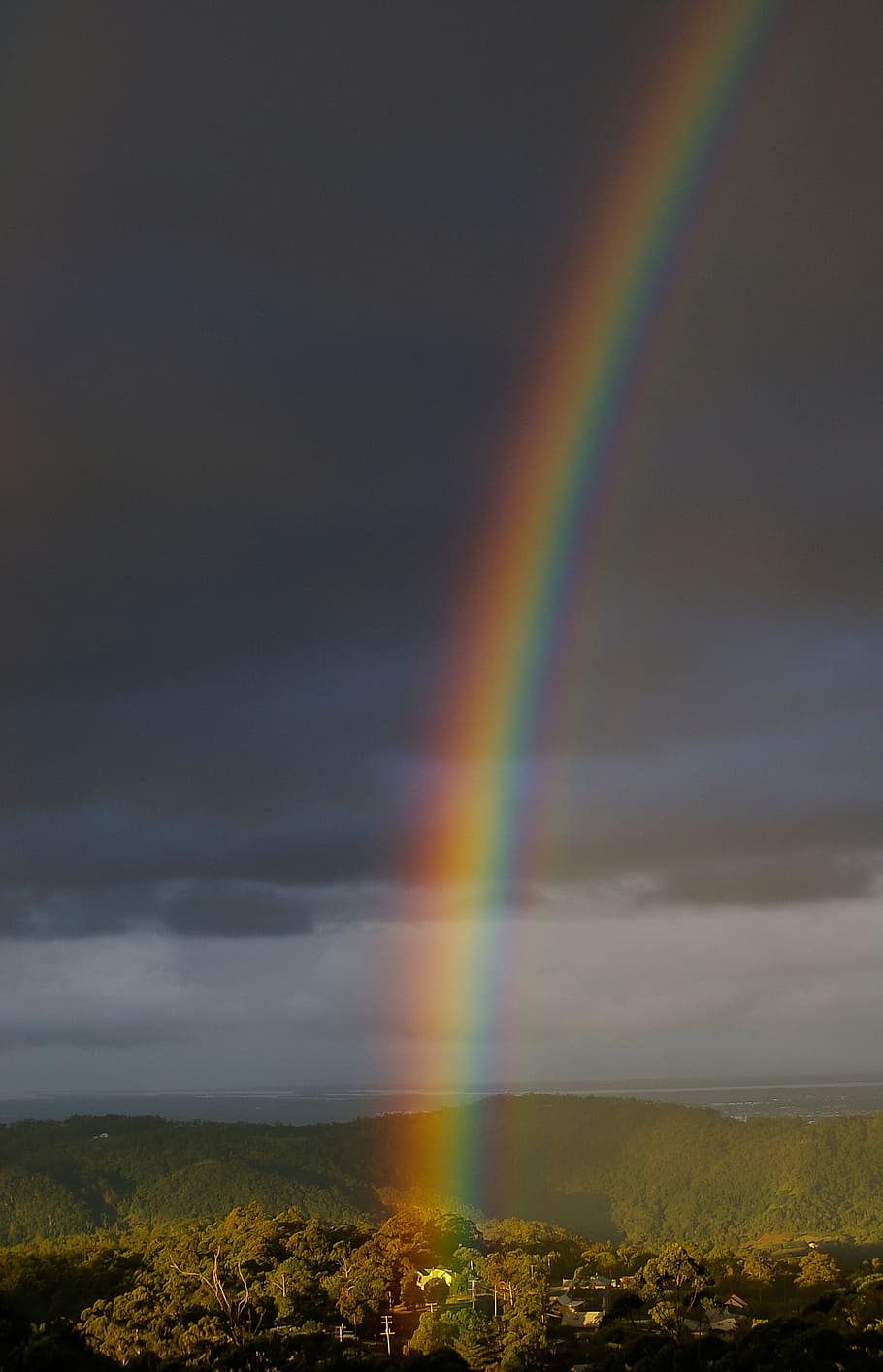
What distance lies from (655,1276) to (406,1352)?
1011cm

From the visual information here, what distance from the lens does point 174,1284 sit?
4678 cm

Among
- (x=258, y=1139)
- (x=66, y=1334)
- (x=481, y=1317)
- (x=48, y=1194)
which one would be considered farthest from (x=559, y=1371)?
(x=258, y=1139)

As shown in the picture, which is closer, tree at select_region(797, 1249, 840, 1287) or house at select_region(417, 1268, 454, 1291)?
house at select_region(417, 1268, 454, 1291)

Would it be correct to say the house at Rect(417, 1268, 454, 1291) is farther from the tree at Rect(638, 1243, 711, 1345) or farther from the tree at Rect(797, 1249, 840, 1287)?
the tree at Rect(797, 1249, 840, 1287)

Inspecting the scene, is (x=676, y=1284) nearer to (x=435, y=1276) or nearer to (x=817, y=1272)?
(x=435, y=1276)

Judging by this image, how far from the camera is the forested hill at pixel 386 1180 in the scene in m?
150

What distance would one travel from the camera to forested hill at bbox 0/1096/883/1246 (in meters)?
150

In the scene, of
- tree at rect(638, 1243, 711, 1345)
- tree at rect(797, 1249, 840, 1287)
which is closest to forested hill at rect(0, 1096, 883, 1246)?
tree at rect(797, 1249, 840, 1287)

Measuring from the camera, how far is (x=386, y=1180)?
573 feet

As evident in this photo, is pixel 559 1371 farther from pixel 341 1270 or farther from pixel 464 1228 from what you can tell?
pixel 464 1228

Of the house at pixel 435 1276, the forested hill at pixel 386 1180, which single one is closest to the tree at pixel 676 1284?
the house at pixel 435 1276

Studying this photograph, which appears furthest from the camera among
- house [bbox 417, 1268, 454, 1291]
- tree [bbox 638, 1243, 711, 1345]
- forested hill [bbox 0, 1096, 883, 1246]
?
forested hill [bbox 0, 1096, 883, 1246]

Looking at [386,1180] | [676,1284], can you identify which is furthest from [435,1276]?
[386,1180]

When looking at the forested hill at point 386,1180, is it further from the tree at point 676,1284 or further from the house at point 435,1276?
the tree at point 676,1284
